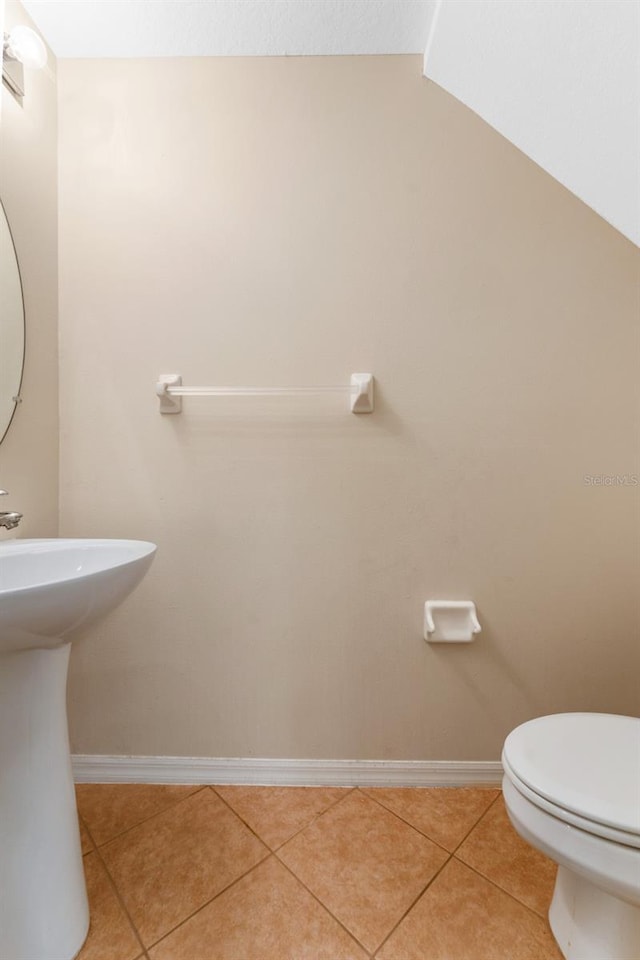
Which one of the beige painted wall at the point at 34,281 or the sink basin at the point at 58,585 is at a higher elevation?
the beige painted wall at the point at 34,281

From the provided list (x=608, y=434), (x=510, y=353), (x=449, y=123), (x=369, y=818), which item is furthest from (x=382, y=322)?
(x=369, y=818)

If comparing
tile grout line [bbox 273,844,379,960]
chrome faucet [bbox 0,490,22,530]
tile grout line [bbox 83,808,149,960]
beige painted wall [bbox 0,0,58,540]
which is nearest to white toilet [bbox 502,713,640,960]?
tile grout line [bbox 273,844,379,960]

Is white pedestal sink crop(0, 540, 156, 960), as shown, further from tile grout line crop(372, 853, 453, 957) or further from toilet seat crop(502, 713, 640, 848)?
toilet seat crop(502, 713, 640, 848)

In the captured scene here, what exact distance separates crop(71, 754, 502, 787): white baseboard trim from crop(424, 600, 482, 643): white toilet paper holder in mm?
397

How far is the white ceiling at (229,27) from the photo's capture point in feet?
3.23

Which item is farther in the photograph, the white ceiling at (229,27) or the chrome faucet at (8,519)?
the white ceiling at (229,27)

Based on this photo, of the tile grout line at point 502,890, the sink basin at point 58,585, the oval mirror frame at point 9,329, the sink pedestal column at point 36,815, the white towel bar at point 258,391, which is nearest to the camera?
the sink basin at point 58,585

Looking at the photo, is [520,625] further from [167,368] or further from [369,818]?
[167,368]

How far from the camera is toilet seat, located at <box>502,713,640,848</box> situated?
0.63 m

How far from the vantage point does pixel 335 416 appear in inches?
43.8

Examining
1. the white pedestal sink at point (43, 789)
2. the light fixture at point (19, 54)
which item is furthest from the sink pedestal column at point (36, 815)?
the light fixture at point (19, 54)

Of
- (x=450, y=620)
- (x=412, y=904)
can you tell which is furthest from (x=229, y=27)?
(x=412, y=904)

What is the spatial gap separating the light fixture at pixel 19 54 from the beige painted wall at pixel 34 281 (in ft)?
0.11

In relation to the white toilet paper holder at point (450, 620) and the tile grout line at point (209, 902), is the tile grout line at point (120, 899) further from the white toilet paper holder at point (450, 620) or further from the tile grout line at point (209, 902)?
the white toilet paper holder at point (450, 620)
